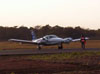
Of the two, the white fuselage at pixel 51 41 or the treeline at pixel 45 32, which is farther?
the treeline at pixel 45 32

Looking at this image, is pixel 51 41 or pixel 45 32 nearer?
pixel 51 41

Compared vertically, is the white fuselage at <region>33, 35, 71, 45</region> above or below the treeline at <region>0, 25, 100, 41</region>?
below

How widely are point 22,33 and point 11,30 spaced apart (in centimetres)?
706

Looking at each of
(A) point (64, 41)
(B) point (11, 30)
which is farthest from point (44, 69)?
(B) point (11, 30)

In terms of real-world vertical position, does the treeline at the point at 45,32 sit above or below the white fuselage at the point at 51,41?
above

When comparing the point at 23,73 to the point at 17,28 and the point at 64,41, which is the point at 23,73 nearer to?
the point at 64,41

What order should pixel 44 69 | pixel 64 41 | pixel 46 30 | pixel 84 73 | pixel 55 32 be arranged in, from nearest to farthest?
pixel 84 73 < pixel 44 69 < pixel 64 41 < pixel 55 32 < pixel 46 30

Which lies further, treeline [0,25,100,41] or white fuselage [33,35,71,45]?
treeline [0,25,100,41]

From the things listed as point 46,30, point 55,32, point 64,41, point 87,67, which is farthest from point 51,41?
point 46,30

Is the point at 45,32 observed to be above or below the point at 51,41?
above

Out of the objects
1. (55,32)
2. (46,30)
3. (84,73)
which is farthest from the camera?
(46,30)

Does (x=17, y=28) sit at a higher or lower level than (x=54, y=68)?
higher

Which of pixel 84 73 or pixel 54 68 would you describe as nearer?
pixel 84 73

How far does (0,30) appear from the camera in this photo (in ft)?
424
